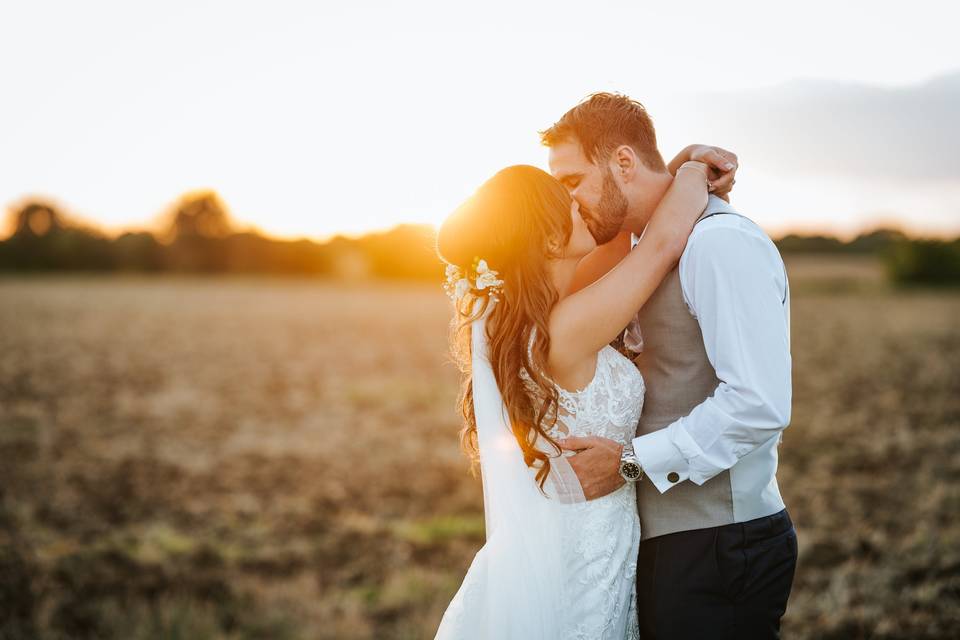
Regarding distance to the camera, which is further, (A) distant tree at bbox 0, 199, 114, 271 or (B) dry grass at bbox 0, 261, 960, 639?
(A) distant tree at bbox 0, 199, 114, 271

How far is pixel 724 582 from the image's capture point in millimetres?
2588

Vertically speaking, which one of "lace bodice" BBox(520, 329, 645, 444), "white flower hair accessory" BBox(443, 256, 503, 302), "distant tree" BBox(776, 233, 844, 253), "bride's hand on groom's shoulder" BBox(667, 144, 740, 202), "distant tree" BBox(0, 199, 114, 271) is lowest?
"lace bodice" BBox(520, 329, 645, 444)

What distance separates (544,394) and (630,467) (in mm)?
394

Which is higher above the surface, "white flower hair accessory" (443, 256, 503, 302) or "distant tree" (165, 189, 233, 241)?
"distant tree" (165, 189, 233, 241)

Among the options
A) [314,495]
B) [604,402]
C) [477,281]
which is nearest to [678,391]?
[604,402]

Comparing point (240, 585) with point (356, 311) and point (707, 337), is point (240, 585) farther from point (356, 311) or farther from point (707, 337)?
point (356, 311)

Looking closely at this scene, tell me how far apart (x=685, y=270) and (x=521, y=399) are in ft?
2.41

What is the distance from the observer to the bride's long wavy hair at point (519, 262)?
265cm

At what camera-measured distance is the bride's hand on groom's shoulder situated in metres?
2.89

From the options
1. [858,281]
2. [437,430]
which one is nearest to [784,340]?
[437,430]

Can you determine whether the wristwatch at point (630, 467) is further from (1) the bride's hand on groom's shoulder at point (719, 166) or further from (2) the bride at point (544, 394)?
(1) the bride's hand on groom's shoulder at point (719, 166)

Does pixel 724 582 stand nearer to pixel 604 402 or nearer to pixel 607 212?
pixel 604 402

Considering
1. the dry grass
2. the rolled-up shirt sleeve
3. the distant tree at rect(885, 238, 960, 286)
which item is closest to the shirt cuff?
the rolled-up shirt sleeve

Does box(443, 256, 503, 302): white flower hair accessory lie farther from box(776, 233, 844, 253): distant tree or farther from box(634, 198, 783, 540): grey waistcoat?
box(776, 233, 844, 253): distant tree
